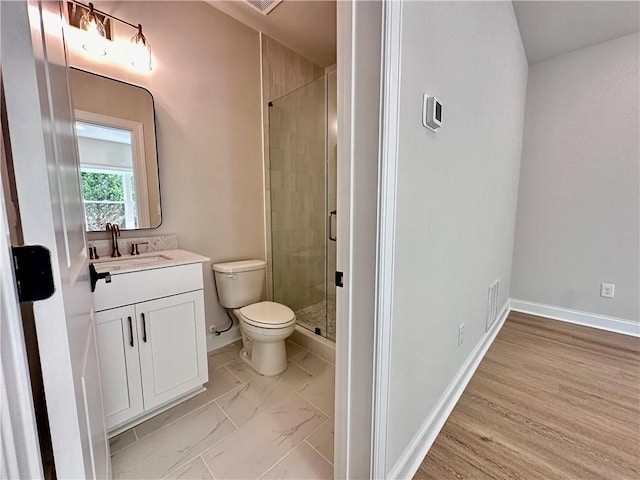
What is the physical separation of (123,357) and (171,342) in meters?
0.23

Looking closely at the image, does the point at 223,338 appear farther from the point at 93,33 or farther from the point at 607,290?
the point at 607,290

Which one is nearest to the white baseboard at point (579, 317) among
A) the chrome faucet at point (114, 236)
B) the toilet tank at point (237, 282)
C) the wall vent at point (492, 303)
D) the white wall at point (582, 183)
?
the white wall at point (582, 183)

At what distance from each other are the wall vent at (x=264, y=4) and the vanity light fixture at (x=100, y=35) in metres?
0.74

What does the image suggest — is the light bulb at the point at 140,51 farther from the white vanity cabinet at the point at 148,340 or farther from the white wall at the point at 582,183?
the white wall at the point at 582,183

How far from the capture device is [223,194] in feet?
7.15

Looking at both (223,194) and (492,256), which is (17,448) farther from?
(492,256)

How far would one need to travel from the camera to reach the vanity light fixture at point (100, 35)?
4.81 ft

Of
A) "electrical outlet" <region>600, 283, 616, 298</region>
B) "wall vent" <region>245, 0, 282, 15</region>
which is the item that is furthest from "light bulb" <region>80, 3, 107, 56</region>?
"electrical outlet" <region>600, 283, 616, 298</region>

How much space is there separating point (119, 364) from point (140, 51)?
1.77m

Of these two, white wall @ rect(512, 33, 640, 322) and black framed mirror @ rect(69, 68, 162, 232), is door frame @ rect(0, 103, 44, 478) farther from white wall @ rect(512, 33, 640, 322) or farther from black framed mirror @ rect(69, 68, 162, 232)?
white wall @ rect(512, 33, 640, 322)

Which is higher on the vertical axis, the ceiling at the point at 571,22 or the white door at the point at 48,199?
the ceiling at the point at 571,22

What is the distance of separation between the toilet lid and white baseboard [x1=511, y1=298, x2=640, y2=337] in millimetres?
2633

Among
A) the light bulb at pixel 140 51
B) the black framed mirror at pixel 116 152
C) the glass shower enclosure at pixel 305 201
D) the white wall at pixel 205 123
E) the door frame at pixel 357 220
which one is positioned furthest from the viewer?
the glass shower enclosure at pixel 305 201

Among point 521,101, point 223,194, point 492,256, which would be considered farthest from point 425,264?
point 521,101
